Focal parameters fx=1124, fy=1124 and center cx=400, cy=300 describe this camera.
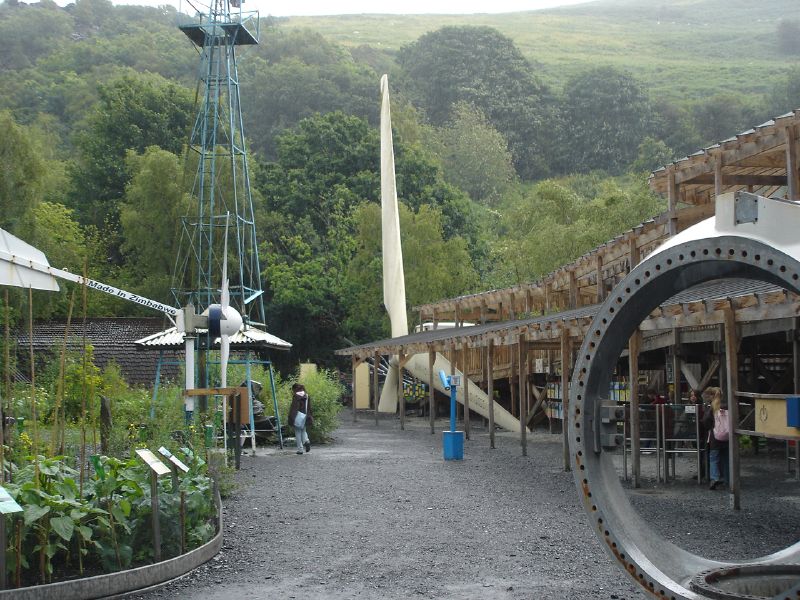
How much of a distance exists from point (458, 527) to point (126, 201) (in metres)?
38.7

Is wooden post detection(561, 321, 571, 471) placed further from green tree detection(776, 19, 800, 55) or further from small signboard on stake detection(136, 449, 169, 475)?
green tree detection(776, 19, 800, 55)

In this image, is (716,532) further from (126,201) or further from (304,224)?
(126,201)

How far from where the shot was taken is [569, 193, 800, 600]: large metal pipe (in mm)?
5305

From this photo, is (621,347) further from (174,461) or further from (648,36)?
(648,36)

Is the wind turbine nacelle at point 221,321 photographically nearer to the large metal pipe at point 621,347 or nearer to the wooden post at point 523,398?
the wooden post at point 523,398

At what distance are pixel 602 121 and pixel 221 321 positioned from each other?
7096 cm

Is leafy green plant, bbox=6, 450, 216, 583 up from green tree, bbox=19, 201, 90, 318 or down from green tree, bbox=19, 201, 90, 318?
down

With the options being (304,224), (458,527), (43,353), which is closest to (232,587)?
(458,527)

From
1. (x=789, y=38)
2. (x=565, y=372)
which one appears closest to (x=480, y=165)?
(x=565, y=372)

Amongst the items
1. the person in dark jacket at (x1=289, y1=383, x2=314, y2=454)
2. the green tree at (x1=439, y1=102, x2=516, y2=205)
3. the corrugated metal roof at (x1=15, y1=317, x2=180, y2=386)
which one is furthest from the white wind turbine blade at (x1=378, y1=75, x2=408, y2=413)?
the green tree at (x1=439, y1=102, x2=516, y2=205)

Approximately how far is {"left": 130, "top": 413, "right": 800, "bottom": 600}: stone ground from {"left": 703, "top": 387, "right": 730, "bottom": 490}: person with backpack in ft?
1.27

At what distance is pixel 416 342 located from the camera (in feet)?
84.7

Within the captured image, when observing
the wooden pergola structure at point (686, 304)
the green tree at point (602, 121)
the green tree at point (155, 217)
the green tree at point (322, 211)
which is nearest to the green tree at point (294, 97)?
the green tree at point (602, 121)

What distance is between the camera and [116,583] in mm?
7965
